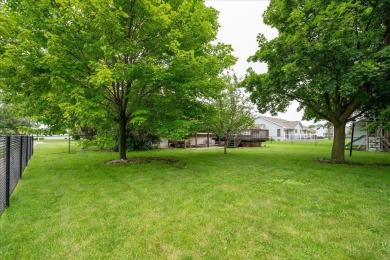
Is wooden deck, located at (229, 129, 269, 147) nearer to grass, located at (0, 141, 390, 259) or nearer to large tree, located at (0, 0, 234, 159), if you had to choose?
large tree, located at (0, 0, 234, 159)

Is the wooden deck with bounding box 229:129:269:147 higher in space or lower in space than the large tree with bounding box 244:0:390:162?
lower

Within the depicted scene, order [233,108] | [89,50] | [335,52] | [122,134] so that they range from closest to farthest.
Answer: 1. [89,50]
2. [335,52]
3. [122,134]
4. [233,108]

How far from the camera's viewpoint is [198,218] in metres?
4.30

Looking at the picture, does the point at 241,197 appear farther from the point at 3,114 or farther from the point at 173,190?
the point at 3,114

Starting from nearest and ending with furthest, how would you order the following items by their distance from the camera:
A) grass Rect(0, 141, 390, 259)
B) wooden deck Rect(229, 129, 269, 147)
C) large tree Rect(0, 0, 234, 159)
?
grass Rect(0, 141, 390, 259)
large tree Rect(0, 0, 234, 159)
wooden deck Rect(229, 129, 269, 147)

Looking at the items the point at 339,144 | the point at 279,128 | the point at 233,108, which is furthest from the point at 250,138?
the point at 279,128

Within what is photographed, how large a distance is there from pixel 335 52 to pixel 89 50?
9.40m

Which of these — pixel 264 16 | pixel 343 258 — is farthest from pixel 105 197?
pixel 264 16

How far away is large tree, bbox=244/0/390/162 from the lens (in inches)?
314

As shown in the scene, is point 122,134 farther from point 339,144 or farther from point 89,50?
point 339,144

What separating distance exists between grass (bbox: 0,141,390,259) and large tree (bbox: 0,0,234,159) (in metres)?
3.04

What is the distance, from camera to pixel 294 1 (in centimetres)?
1025

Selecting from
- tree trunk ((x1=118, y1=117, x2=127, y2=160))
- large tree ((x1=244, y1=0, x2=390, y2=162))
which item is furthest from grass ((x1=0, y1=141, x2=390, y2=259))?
large tree ((x1=244, y1=0, x2=390, y2=162))

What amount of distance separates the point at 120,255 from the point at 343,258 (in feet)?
10.3
